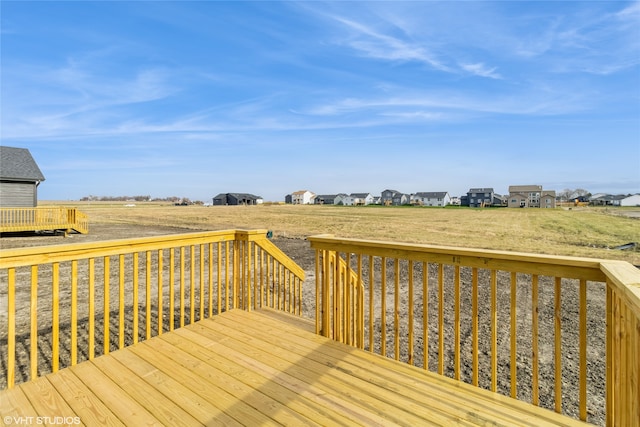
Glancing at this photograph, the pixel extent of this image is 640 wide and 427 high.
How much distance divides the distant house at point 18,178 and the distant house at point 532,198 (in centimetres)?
8334

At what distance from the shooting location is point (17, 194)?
676 inches

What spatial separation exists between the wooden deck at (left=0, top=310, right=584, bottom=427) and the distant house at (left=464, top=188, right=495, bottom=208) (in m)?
80.2

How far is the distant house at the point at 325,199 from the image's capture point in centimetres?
9731

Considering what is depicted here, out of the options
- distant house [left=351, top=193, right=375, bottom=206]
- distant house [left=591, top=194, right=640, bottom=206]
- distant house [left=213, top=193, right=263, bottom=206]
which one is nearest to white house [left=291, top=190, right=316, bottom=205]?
distant house [left=351, top=193, right=375, bottom=206]

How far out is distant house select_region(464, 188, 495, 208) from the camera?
72688mm

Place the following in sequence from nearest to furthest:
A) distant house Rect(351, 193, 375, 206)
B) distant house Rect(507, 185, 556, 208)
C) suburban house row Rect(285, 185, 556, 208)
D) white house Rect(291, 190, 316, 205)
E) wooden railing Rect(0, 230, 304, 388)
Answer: wooden railing Rect(0, 230, 304, 388), distant house Rect(507, 185, 556, 208), suburban house row Rect(285, 185, 556, 208), distant house Rect(351, 193, 375, 206), white house Rect(291, 190, 316, 205)

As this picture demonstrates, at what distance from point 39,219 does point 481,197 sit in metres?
80.6

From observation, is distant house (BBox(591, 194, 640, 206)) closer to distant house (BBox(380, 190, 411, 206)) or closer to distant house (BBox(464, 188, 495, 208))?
distant house (BBox(464, 188, 495, 208))

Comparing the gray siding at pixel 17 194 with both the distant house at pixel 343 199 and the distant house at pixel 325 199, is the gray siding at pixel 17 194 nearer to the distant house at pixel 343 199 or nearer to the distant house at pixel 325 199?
the distant house at pixel 343 199

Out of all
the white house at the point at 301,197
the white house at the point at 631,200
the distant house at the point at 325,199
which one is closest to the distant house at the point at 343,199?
the distant house at the point at 325,199

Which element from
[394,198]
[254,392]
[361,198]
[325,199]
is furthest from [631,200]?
[254,392]

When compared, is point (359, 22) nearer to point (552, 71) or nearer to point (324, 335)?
point (324, 335)

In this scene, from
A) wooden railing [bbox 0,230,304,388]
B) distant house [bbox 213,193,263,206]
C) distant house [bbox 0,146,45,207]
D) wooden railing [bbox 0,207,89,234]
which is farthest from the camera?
distant house [bbox 213,193,263,206]

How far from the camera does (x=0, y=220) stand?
14.0m
